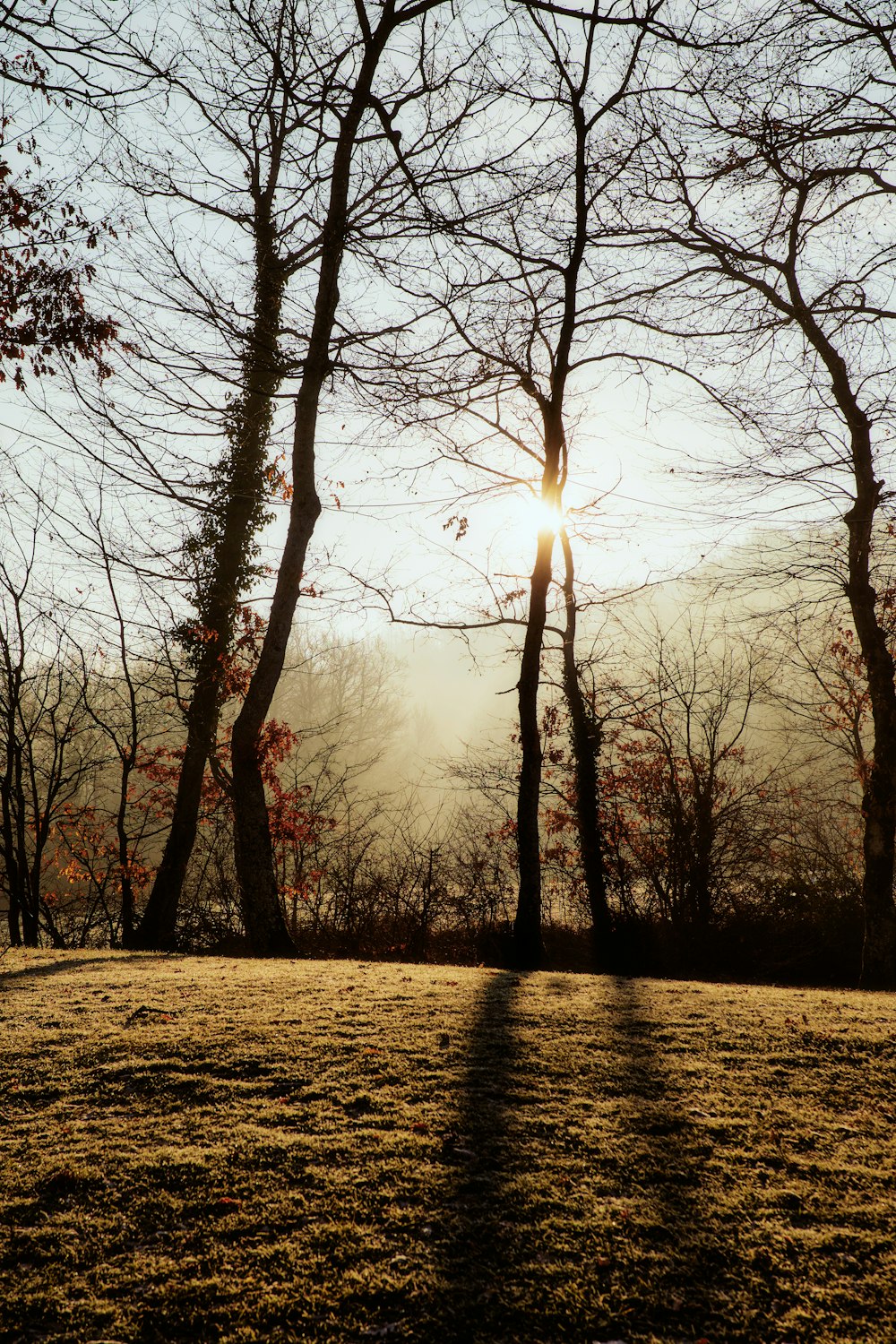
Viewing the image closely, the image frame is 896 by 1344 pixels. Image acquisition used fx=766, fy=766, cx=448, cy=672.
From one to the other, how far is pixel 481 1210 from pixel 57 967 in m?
5.63

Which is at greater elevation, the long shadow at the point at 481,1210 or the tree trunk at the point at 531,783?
the tree trunk at the point at 531,783

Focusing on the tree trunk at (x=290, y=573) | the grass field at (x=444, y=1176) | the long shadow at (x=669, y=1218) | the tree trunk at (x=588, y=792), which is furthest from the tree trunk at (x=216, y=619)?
the long shadow at (x=669, y=1218)

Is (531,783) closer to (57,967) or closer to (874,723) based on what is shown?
(874,723)

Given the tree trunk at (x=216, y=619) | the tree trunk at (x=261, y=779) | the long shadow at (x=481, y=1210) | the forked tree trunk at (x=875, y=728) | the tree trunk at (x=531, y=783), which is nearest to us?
the long shadow at (x=481, y=1210)

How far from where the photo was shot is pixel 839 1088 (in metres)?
3.67

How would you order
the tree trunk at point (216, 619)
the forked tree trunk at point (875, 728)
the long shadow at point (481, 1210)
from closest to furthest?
the long shadow at point (481, 1210) → the forked tree trunk at point (875, 728) → the tree trunk at point (216, 619)

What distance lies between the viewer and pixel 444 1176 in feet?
9.08

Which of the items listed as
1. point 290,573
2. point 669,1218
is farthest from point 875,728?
point 669,1218

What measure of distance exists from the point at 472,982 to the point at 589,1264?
376 centimetres

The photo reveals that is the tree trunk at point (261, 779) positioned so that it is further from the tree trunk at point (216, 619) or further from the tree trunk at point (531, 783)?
the tree trunk at point (531, 783)

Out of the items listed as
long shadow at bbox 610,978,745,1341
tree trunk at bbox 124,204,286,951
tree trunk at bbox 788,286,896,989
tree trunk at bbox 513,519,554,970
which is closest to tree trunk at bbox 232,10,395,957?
tree trunk at bbox 124,204,286,951

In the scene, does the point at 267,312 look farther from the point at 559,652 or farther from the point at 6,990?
the point at 6,990

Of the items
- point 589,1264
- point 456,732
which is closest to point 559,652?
point 589,1264

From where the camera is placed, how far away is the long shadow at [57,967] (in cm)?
632
